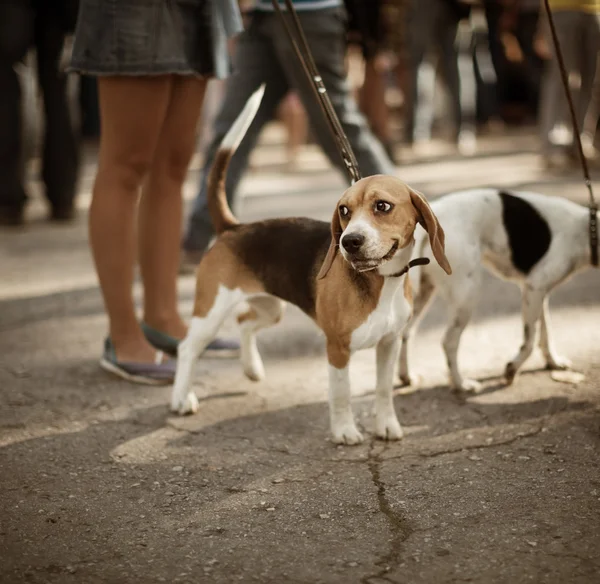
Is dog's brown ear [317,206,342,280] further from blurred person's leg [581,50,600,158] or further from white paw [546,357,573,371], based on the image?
blurred person's leg [581,50,600,158]

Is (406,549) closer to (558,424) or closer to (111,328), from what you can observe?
(558,424)

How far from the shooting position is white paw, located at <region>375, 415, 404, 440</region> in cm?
297

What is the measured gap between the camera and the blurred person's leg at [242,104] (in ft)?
15.2

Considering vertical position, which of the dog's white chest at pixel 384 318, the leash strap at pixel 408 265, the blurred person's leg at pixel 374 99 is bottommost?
the dog's white chest at pixel 384 318

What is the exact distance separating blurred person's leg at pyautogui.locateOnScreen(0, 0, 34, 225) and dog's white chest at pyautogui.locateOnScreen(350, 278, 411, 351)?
3715 millimetres

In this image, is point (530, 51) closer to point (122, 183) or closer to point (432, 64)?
point (432, 64)

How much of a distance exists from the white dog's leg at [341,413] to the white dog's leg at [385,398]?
0.08 meters

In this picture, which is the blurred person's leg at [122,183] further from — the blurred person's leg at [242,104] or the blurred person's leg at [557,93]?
the blurred person's leg at [557,93]

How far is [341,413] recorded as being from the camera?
2.93 metres

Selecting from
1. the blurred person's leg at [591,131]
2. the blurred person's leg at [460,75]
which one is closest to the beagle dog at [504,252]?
the blurred person's leg at [591,131]

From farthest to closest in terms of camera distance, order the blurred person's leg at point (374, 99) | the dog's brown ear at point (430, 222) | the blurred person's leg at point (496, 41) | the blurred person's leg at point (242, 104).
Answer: the blurred person's leg at point (496, 41)
the blurred person's leg at point (374, 99)
the blurred person's leg at point (242, 104)
the dog's brown ear at point (430, 222)

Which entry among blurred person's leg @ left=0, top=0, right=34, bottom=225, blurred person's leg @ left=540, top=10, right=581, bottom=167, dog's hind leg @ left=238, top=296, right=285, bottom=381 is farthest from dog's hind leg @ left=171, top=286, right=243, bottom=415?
blurred person's leg @ left=540, top=10, right=581, bottom=167

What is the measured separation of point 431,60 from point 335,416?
721cm

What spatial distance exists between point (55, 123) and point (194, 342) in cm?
341
